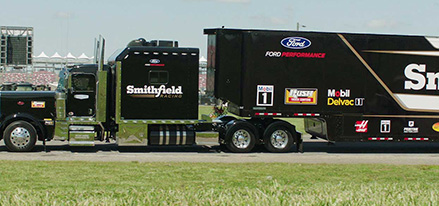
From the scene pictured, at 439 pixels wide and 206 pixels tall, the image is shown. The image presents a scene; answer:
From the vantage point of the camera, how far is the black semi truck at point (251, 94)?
53.1 ft

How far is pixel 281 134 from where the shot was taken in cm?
1697

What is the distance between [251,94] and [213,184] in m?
6.42

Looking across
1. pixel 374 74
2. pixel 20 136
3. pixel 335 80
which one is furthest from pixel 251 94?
pixel 20 136

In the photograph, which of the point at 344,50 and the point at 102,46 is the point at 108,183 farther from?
the point at 344,50

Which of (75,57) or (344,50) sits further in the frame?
(75,57)

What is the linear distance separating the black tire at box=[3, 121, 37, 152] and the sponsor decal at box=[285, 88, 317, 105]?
278 inches

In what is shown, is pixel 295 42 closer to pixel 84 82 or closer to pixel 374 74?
pixel 374 74

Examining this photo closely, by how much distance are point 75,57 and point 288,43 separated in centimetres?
6536

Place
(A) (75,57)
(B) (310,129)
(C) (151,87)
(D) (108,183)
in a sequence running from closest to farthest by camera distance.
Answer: (D) (108,183), (C) (151,87), (B) (310,129), (A) (75,57)

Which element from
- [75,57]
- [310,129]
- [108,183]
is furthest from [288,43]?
[75,57]

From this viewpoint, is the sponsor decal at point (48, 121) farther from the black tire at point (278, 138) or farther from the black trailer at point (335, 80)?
the black tire at point (278, 138)

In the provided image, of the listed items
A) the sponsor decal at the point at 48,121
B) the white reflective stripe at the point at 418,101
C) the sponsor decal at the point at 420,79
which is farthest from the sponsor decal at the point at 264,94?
the sponsor decal at the point at 48,121

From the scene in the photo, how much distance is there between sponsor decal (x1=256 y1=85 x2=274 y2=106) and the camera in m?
16.6

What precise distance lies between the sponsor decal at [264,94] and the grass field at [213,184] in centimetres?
291
